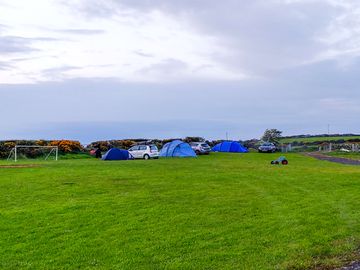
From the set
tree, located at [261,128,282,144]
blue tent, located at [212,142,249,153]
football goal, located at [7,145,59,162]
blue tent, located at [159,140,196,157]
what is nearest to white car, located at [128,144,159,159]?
blue tent, located at [159,140,196,157]

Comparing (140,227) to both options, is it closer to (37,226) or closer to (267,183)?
(37,226)

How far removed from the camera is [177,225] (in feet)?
38.3

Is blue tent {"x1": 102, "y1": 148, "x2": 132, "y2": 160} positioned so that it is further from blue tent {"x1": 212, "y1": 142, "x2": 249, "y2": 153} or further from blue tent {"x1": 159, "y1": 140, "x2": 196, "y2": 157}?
blue tent {"x1": 212, "y1": 142, "x2": 249, "y2": 153}

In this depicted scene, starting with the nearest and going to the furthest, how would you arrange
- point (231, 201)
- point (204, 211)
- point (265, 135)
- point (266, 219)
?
point (266, 219), point (204, 211), point (231, 201), point (265, 135)

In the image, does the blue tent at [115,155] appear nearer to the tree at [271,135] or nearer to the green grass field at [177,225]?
the green grass field at [177,225]

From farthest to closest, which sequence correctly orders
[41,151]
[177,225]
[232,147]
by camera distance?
[232,147]
[41,151]
[177,225]

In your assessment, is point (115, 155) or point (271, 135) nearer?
point (115, 155)

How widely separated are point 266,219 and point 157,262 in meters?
4.39

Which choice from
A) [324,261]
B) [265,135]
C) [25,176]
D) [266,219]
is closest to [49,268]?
[324,261]

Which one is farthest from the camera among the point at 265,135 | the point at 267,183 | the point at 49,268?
the point at 265,135

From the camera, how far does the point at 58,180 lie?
68.0ft

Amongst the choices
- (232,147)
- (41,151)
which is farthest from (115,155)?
(232,147)

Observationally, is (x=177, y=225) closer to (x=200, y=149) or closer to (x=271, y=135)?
(x=200, y=149)

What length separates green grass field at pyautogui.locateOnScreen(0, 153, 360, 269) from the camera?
907 centimetres
